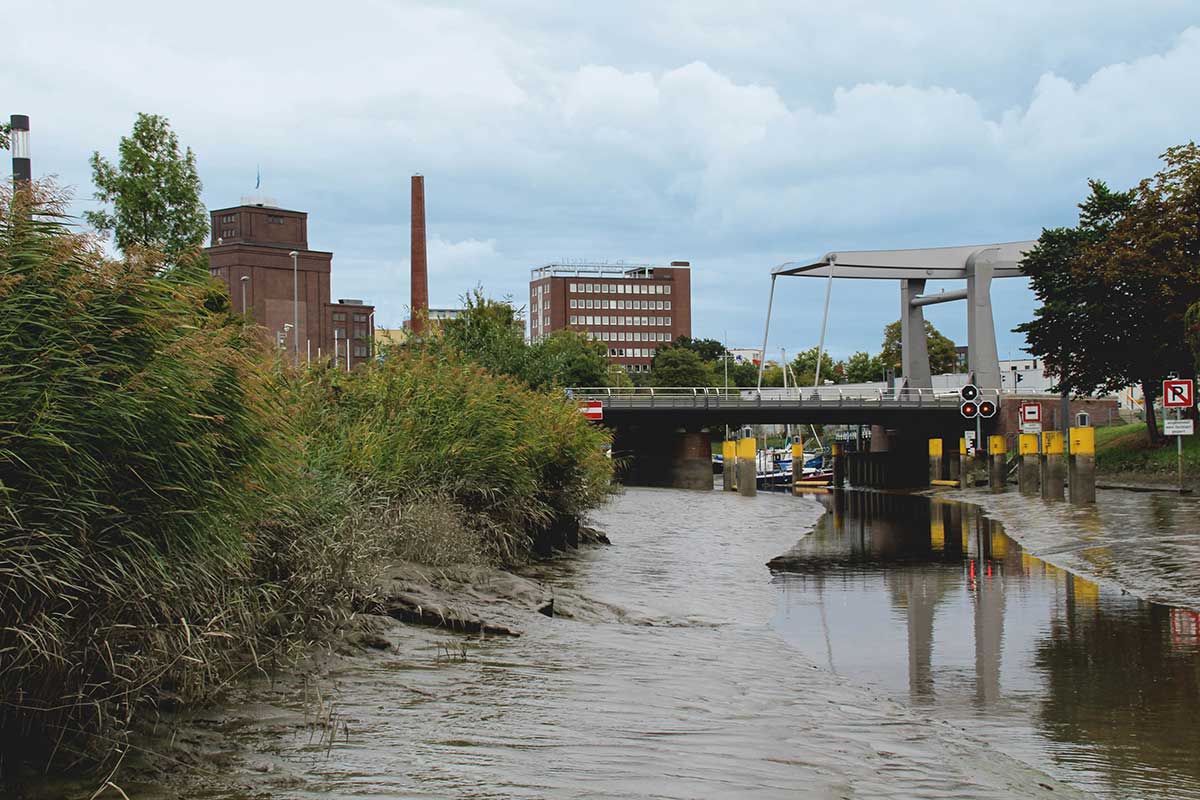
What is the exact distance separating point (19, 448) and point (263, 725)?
210 centimetres

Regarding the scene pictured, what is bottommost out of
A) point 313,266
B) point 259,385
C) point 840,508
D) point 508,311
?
point 840,508

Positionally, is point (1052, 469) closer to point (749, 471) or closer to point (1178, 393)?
point (1178, 393)

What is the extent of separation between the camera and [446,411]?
16188 mm

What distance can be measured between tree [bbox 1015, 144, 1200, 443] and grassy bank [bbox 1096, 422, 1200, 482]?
137 centimetres

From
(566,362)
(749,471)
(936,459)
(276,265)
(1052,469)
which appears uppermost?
(276,265)

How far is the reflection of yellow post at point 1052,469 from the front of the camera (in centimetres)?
4106

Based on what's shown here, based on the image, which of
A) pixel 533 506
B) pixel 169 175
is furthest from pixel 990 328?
pixel 533 506

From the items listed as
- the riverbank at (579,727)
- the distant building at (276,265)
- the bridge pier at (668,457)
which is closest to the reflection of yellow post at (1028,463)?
the bridge pier at (668,457)

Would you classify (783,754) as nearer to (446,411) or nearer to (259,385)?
(259,385)

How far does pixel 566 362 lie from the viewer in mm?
43969

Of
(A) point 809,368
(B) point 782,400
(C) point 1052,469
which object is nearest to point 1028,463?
(C) point 1052,469

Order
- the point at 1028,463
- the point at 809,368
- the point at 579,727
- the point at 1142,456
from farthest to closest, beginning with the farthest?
the point at 809,368, the point at 1142,456, the point at 1028,463, the point at 579,727

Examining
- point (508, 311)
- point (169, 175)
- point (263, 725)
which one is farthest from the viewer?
point (508, 311)

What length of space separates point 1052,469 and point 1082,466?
5.30 m
